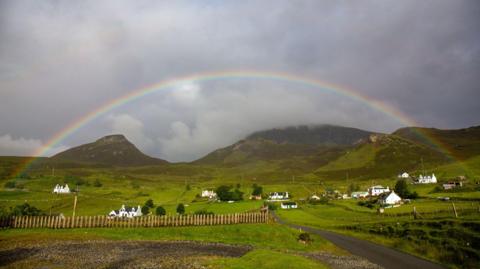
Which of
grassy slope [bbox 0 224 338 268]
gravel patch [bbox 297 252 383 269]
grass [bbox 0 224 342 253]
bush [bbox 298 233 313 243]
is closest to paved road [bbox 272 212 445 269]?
gravel patch [bbox 297 252 383 269]

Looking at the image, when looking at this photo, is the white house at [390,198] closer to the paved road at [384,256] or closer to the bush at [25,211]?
the paved road at [384,256]

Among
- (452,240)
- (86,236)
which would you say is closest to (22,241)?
(86,236)

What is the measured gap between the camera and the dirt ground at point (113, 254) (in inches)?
965

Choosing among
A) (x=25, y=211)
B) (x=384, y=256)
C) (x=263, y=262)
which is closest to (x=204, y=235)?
(x=263, y=262)

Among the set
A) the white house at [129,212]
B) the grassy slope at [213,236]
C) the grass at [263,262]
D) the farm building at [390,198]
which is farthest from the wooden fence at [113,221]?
the farm building at [390,198]

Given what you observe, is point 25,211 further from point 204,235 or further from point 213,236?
point 213,236

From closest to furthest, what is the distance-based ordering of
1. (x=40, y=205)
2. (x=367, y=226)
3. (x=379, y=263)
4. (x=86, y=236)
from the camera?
(x=379, y=263)
(x=86, y=236)
(x=367, y=226)
(x=40, y=205)

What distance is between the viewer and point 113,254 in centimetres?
2859

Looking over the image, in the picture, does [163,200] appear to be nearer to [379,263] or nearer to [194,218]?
[194,218]

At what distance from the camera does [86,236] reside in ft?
125

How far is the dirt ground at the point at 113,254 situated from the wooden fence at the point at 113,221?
37.0 ft

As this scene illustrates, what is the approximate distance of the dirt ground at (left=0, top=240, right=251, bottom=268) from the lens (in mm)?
24500

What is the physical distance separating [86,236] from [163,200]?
134 metres

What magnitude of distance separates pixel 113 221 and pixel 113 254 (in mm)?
19019
